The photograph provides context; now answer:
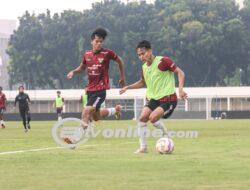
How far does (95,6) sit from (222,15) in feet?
63.4

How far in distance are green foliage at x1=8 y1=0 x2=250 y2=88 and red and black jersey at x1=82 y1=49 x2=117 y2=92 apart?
8228 cm

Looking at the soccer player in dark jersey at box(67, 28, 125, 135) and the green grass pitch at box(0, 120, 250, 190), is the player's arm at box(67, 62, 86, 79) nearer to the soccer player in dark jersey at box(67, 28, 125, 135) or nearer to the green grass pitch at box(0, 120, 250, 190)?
the soccer player in dark jersey at box(67, 28, 125, 135)

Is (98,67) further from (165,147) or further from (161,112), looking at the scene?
(165,147)

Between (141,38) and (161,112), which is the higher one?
(141,38)

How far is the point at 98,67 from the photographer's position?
1608 centimetres

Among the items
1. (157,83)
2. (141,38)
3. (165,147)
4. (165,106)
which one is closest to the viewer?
(165,147)

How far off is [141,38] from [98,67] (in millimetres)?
85826

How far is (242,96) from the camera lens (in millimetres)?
83750

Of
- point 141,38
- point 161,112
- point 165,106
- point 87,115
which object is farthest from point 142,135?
point 141,38

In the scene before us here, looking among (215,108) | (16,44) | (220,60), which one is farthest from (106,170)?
(16,44)

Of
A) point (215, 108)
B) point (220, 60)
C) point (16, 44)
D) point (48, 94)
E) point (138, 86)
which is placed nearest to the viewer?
point (138, 86)

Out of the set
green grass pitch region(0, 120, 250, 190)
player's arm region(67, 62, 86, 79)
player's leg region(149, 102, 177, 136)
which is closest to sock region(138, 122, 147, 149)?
player's leg region(149, 102, 177, 136)

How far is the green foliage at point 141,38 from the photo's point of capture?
3917 inches

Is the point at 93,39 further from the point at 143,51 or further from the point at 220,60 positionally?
the point at 220,60
